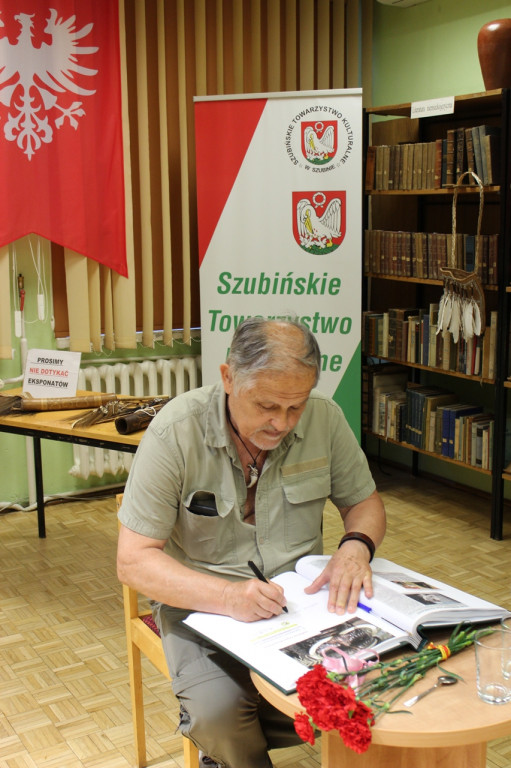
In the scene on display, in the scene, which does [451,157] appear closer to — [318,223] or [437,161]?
[437,161]

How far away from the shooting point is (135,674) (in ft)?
7.61

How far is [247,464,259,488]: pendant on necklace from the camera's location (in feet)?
6.60

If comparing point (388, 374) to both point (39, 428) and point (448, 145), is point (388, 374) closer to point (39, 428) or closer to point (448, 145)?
point (448, 145)

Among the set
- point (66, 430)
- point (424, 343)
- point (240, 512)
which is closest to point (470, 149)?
point (424, 343)

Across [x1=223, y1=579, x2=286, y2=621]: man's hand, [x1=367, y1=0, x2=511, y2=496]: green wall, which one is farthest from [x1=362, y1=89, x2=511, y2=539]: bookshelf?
[x1=223, y1=579, x2=286, y2=621]: man's hand

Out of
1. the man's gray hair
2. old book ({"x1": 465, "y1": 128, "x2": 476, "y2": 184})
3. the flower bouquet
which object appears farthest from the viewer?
old book ({"x1": 465, "y1": 128, "x2": 476, "y2": 184})

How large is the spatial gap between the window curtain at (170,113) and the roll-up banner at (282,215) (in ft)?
0.95

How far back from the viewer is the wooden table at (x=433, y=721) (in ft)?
4.23

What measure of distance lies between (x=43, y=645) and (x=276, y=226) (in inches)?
95.7

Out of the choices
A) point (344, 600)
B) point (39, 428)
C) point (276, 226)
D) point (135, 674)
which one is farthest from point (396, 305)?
point (344, 600)

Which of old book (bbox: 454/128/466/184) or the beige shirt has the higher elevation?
old book (bbox: 454/128/466/184)

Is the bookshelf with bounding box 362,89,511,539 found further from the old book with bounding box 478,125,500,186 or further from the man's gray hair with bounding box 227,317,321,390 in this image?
the man's gray hair with bounding box 227,317,321,390

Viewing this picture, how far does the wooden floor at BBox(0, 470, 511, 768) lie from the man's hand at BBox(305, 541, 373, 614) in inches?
35.9

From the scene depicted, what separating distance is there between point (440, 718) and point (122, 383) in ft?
11.6
